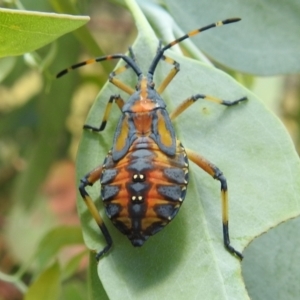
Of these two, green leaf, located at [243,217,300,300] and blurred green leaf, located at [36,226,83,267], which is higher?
green leaf, located at [243,217,300,300]

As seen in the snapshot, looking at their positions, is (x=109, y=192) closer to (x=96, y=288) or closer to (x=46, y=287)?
(x=96, y=288)

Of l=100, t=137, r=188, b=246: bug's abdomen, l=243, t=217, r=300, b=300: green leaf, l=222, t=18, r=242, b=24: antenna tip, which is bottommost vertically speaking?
l=243, t=217, r=300, b=300: green leaf

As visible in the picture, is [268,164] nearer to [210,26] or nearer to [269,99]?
[210,26]

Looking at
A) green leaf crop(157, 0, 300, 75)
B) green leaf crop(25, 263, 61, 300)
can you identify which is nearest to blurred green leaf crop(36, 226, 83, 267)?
green leaf crop(25, 263, 61, 300)

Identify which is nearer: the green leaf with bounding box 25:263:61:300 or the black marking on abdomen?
the black marking on abdomen

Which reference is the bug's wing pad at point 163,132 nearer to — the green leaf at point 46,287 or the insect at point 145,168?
the insect at point 145,168

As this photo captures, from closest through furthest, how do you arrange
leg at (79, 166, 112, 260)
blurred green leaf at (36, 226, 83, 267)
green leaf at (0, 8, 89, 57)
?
1. green leaf at (0, 8, 89, 57)
2. leg at (79, 166, 112, 260)
3. blurred green leaf at (36, 226, 83, 267)

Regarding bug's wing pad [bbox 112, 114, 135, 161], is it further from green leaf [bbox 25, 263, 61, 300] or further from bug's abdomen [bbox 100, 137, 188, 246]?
green leaf [bbox 25, 263, 61, 300]
